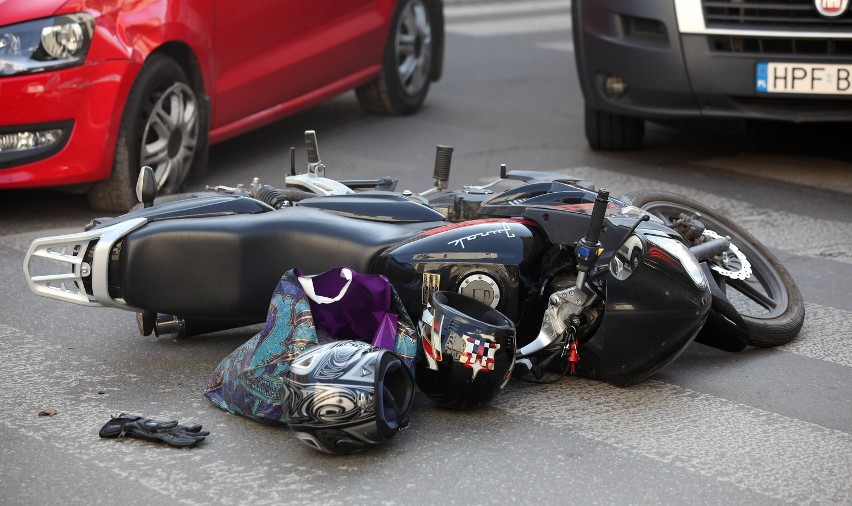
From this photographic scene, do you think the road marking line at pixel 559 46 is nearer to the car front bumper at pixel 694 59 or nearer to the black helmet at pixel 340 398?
the car front bumper at pixel 694 59

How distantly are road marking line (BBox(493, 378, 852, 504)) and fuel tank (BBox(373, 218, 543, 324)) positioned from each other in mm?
336

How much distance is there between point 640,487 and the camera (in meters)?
3.63

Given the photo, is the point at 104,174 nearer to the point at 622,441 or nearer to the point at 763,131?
the point at 622,441

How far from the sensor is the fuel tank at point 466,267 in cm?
425

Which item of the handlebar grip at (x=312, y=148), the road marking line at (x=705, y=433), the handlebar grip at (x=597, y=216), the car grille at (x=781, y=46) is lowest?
the road marking line at (x=705, y=433)

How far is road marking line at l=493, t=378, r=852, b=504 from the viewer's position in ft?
12.2

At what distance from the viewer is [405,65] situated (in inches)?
350

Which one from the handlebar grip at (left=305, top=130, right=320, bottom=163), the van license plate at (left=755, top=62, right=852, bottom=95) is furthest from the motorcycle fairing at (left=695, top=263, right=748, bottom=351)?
the van license plate at (left=755, top=62, right=852, bottom=95)

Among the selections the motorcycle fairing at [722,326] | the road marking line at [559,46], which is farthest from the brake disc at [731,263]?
the road marking line at [559,46]

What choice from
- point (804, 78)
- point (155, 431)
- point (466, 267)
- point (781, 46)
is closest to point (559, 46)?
point (781, 46)

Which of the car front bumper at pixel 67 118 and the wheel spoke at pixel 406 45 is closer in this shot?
the car front bumper at pixel 67 118

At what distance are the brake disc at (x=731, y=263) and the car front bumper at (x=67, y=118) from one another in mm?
2829

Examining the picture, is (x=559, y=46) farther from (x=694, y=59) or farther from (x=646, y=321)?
(x=646, y=321)

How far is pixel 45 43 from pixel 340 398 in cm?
304
